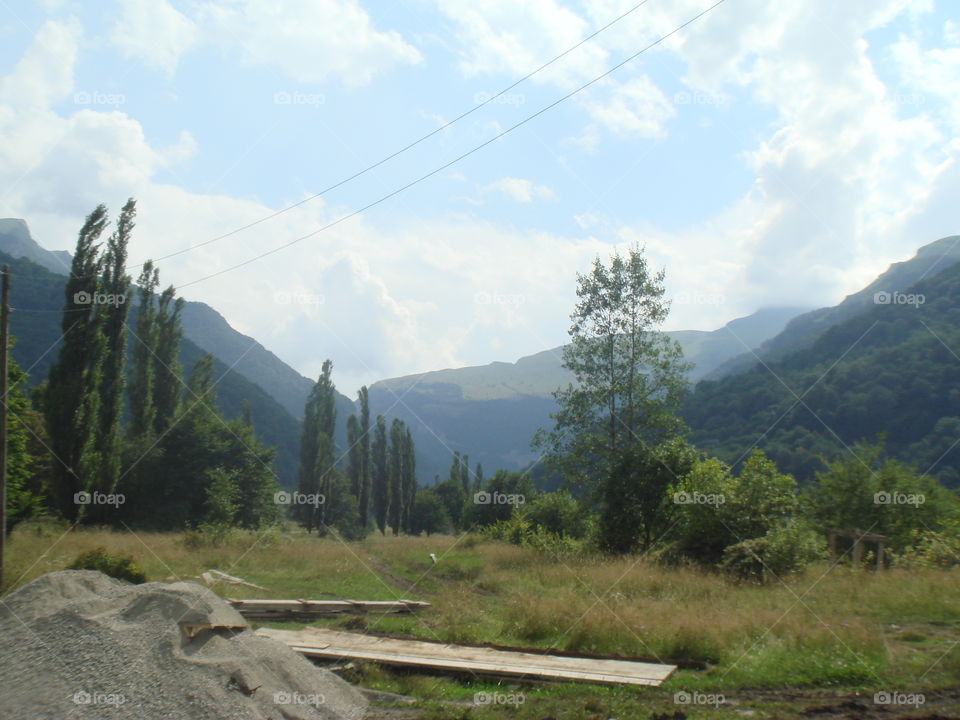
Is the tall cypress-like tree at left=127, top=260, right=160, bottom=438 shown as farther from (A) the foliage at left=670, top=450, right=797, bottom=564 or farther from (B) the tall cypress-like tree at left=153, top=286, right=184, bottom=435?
(A) the foliage at left=670, top=450, right=797, bottom=564

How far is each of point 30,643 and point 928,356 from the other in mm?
75227

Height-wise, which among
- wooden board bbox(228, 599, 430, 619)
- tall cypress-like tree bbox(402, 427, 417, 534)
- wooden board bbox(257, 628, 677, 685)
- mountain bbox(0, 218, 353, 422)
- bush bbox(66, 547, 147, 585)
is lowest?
tall cypress-like tree bbox(402, 427, 417, 534)

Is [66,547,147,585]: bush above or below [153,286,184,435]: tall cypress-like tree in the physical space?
below

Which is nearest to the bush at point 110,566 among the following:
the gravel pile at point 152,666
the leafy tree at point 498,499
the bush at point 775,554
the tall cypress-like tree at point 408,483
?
the gravel pile at point 152,666

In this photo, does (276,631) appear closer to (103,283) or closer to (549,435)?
(549,435)

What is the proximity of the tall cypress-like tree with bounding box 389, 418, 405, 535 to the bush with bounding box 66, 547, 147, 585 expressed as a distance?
192 ft

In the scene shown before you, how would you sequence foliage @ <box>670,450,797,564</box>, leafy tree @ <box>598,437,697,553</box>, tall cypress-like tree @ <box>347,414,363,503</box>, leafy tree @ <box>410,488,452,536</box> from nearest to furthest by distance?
foliage @ <box>670,450,797,564</box> < leafy tree @ <box>598,437,697,553</box> < tall cypress-like tree @ <box>347,414,363,503</box> < leafy tree @ <box>410,488,452,536</box>

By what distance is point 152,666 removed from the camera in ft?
22.8

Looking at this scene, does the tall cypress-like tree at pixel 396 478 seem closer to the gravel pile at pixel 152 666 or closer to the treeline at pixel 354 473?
the treeline at pixel 354 473

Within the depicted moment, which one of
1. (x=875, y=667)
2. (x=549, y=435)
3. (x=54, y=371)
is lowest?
(x=875, y=667)

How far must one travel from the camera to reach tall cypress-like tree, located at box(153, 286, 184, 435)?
39.4m

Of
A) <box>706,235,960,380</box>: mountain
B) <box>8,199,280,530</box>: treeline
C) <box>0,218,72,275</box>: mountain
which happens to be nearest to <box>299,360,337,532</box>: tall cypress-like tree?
<box>8,199,280,530</box>: treeline

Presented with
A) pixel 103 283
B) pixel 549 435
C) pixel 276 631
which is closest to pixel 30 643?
pixel 276 631

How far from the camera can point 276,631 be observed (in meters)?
11.1
